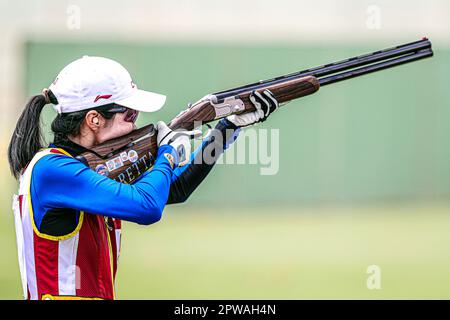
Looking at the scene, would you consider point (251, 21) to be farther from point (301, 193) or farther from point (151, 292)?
point (151, 292)

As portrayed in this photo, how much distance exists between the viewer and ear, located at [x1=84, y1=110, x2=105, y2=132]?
377 centimetres

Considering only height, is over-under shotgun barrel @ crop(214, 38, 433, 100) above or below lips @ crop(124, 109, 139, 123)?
above

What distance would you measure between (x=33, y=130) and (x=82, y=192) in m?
0.44

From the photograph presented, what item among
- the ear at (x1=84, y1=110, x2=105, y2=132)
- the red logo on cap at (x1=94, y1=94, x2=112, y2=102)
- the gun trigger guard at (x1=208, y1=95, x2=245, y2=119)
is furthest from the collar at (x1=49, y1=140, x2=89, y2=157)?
the gun trigger guard at (x1=208, y1=95, x2=245, y2=119)

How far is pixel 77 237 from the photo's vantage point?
361 centimetres

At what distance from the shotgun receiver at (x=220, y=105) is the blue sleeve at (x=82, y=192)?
22 centimetres

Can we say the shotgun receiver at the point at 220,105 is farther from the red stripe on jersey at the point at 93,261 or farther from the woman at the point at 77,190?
the red stripe on jersey at the point at 93,261

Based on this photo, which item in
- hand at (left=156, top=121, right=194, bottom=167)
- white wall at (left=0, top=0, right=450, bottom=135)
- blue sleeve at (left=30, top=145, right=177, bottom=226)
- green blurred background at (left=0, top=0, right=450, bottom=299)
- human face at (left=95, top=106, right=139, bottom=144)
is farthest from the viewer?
white wall at (left=0, top=0, right=450, bottom=135)

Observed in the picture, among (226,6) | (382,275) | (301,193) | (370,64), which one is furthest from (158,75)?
(370,64)

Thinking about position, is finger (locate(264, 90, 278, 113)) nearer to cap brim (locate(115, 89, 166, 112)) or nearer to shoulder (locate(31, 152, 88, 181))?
cap brim (locate(115, 89, 166, 112))

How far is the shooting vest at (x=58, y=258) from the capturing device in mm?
3568

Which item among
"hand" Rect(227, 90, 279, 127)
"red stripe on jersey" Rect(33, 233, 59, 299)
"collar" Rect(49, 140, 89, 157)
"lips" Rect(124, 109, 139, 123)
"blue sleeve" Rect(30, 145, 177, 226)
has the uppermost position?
"hand" Rect(227, 90, 279, 127)

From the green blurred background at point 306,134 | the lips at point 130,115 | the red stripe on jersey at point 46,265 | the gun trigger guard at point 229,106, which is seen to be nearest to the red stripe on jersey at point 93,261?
the red stripe on jersey at point 46,265

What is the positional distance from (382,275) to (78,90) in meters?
7.33
